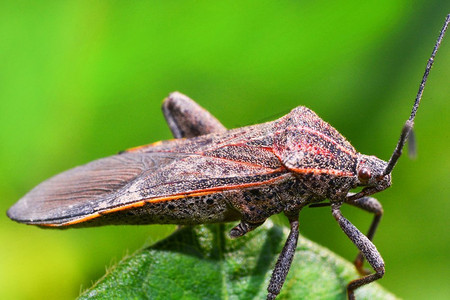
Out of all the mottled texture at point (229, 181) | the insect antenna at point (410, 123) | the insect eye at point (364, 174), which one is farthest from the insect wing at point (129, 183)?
the insect antenna at point (410, 123)

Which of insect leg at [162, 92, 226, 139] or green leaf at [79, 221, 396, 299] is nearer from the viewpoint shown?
green leaf at [79, 221, 396, 299]

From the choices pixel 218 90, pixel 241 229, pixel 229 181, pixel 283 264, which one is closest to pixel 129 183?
pixel 229 181

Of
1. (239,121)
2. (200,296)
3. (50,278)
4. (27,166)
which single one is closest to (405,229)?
(239,121)

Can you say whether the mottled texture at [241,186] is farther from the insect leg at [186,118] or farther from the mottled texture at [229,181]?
the insect leg at [186,118]

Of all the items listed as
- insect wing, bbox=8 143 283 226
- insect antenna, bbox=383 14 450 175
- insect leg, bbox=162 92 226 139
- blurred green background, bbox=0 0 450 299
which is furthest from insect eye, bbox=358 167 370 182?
insect leg, bbox=162 92 226 139

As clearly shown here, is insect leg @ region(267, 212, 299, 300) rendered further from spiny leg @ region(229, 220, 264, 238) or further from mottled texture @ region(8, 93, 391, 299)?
spiny leg @ region(229, 220, 264, 238)

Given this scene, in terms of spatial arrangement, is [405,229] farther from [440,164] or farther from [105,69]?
[105,69]

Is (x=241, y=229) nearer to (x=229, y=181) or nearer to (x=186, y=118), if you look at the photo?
(x=229, y=181)
